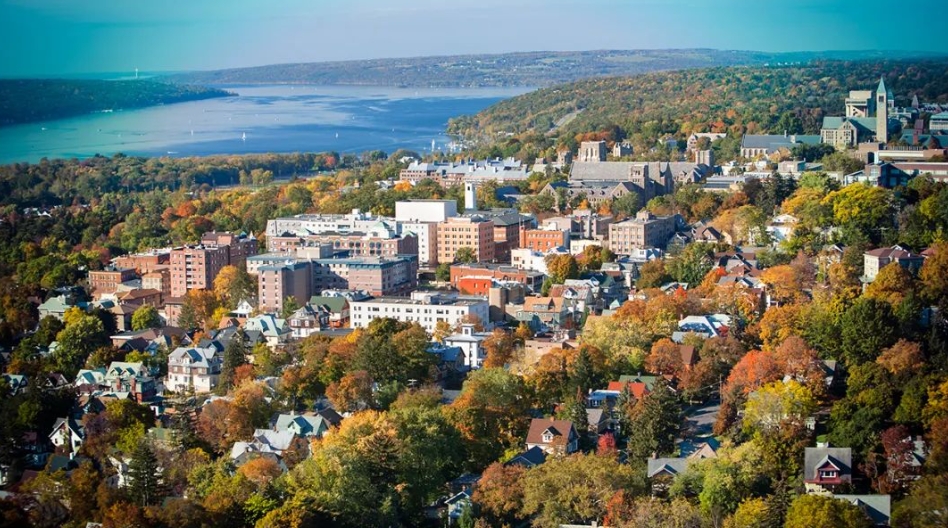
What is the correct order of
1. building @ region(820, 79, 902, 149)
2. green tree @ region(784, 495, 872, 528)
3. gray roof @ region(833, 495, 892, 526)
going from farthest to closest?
building @ region(820, 79, 902, 149)
gray roof @ region(833, 495, 892, 526)
green tree @ region(784, 495, 872, 528)

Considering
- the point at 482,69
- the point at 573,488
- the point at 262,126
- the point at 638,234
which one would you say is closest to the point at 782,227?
the point at 638,234

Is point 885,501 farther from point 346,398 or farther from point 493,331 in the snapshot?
point 493,331

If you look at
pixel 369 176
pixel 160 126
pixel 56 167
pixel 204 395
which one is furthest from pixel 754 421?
pixel 160 126

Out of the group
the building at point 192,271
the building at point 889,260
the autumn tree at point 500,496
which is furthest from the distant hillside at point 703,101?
the autumn tree at point 500,496

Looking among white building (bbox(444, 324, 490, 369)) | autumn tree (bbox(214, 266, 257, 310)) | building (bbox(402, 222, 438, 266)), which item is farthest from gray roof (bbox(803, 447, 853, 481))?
building (bbox(402, 222, 438, 266))

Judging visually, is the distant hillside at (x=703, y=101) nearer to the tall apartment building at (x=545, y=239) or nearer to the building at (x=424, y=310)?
the tall apartment building at (x=545, y=239)

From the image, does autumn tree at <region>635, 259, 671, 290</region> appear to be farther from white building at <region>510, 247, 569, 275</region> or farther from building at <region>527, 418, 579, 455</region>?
building at <region>527, 418, 579, 455</region>

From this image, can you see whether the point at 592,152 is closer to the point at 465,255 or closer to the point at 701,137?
the point at 701,137
